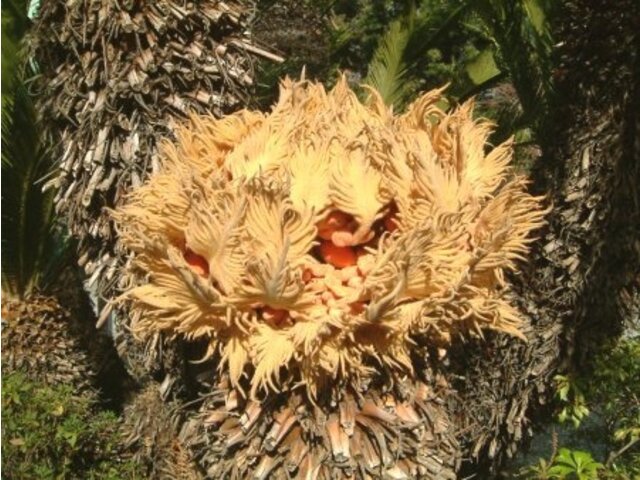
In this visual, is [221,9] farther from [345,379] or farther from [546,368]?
[546,368]

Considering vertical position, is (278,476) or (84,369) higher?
(278,476)

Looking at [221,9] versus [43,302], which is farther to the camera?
[43,302]

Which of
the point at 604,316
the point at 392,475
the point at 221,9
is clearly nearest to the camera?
the point at 392,475

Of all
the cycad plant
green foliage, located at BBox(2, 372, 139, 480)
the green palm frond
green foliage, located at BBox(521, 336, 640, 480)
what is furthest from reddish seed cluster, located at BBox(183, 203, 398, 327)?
the green palm frond

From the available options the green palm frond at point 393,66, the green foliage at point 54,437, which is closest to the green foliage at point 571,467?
the green foliage at point 54,437

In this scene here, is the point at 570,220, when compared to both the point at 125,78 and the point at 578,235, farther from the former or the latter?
the point at 125,78

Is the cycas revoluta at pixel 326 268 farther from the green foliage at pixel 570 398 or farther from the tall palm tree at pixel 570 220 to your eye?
the green foliage at pixel 570 398

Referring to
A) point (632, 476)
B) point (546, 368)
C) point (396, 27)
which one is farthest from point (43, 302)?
point (632, 476)
